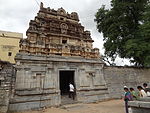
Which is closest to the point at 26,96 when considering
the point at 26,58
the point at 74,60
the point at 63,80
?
the point at 26,58

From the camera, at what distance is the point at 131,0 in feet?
54.7

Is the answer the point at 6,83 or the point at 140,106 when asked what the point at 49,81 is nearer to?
the point at 6,83

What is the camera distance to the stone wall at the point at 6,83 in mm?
7452

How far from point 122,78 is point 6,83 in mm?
11304

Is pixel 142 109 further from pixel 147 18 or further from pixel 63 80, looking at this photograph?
pixel 147 18

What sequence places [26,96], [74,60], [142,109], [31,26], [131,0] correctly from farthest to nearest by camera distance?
[131,0]
[31,26]
[74,60]
[26,96]
[142,109]

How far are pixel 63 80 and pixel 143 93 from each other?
10130 millimetres

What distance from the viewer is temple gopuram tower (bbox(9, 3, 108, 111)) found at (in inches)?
374

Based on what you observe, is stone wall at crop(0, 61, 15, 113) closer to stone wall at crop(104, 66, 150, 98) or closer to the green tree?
stone wall at crop(104, 66, 150, 98)

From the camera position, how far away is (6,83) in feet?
26.1

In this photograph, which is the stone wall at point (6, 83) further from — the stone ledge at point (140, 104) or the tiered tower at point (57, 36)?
the stone ledge at point (140, 104)

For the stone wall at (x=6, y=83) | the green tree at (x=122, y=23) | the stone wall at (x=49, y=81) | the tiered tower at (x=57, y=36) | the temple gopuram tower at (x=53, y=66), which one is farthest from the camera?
the green tree at (x=122, y=23)

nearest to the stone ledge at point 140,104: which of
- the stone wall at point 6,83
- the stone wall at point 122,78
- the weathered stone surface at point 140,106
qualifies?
the weathered stone surface at point 140,106

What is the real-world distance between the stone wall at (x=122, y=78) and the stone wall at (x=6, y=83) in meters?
8.80
